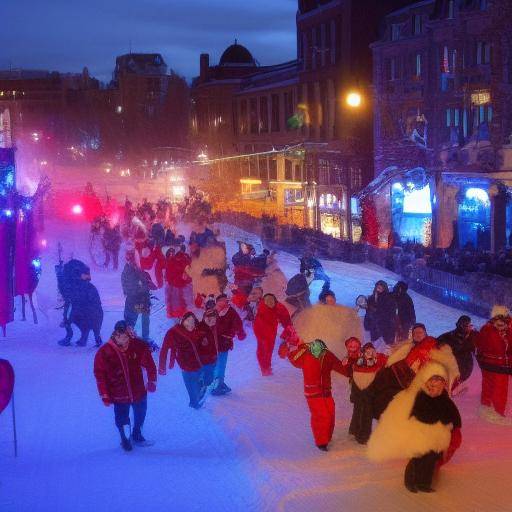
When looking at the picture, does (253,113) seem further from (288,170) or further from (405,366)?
(405,366)

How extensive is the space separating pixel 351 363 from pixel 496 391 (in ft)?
6.42

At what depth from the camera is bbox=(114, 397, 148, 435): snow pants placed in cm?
789

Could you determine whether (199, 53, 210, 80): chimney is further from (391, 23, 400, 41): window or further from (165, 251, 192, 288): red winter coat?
(165, 251, 192, 288): red winter coat

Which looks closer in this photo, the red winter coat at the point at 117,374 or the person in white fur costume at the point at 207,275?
the red winter coat at the point at 117,374

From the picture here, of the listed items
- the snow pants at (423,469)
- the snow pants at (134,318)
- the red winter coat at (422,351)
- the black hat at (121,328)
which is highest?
the black hat at (121,328)

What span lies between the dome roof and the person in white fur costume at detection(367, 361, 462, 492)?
188 feet

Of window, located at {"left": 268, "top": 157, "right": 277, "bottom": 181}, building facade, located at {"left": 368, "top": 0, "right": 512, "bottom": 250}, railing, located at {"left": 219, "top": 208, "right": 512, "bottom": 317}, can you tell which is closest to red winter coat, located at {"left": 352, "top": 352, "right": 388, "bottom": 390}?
railing, located at {"left": 219, "top": 208, "right": 512, "bottom": 317}

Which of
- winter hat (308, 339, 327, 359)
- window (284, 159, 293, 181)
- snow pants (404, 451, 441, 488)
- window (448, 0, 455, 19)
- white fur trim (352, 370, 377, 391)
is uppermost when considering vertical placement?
window (448, 0, 455, 19)

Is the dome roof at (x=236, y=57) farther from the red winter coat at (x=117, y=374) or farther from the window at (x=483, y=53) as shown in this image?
the red winter coat at (x=117, y=374)

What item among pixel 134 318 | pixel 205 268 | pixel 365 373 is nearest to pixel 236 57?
pixel 205 268

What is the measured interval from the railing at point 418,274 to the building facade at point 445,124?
4.12 meters

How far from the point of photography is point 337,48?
3703 centimetres

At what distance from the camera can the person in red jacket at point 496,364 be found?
28.7 feet

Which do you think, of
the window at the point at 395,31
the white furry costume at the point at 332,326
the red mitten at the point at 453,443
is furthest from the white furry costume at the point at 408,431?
the window at the point at 395,31
